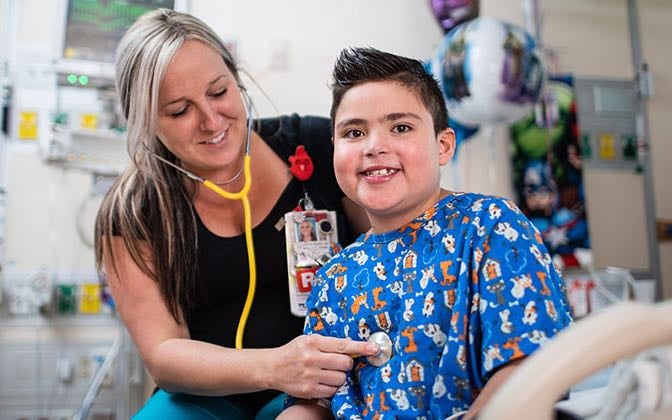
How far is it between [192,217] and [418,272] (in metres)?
0.62

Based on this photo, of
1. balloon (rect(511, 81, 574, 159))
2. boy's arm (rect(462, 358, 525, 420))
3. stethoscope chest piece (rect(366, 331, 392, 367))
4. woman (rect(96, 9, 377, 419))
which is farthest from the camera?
balloon (rect(511, 81, 574, 159))

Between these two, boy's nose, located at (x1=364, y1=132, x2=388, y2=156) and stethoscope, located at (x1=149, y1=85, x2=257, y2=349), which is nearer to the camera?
boy's nose, located at (x1=364, y1=132, x2=388, y2=156)

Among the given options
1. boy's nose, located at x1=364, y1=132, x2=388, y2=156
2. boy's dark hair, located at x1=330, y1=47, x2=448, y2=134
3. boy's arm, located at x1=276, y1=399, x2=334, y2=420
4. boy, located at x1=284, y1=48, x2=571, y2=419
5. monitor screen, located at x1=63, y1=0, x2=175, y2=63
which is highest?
monitor screen, located at x1=63, y1=0, x2=175, y2=63

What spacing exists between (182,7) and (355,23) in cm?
83

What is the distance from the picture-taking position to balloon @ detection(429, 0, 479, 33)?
106 inches

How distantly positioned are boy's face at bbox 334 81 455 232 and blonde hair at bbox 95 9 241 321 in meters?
0.45

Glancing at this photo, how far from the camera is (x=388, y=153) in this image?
3.29 feet

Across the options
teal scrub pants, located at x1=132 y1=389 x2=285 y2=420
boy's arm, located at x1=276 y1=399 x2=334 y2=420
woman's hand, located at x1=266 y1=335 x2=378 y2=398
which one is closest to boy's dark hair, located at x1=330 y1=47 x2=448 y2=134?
woman's hand, located at x1=266 y1=335 x2=378 y2=398

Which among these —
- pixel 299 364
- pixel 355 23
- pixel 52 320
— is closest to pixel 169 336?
pixel 299 364

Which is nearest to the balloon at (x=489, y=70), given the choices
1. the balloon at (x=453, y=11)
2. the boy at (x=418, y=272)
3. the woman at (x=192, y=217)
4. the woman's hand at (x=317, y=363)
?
the balloon at (x=453, y=11)

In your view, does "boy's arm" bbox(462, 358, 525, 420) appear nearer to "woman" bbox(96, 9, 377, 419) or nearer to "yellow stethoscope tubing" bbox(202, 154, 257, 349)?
"woman" bbox(96, 9, 377, 419)

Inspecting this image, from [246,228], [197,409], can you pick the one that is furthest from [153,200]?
[197,409]

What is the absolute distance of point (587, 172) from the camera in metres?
3.15

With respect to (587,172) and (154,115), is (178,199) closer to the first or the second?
(154,115)
